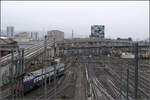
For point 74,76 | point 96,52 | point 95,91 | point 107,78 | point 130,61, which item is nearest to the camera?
point 130,61

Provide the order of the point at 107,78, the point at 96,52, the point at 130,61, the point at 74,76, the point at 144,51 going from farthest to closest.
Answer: the point at 74,76
the point at 107,78
the point at 96,52
the point at 130,61
the point at 144,51

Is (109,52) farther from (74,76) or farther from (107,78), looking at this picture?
(74,76)

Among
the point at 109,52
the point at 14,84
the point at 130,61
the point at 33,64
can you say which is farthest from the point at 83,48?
the point at 33,64

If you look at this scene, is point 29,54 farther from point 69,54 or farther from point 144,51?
point 144,51

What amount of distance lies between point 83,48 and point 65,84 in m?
2.47

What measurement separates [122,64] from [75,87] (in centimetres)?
231

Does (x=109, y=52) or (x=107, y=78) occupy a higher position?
(x=109, y=52)

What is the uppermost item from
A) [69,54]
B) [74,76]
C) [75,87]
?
[69,54]

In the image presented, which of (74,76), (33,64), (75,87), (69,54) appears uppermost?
(69,54)

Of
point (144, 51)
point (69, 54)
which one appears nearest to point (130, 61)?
point (144, 51)

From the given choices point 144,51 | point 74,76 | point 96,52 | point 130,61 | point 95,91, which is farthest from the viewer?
point 74,76

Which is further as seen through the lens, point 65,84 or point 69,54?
point 65,84

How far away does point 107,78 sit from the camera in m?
4.41

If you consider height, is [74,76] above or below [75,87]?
above
